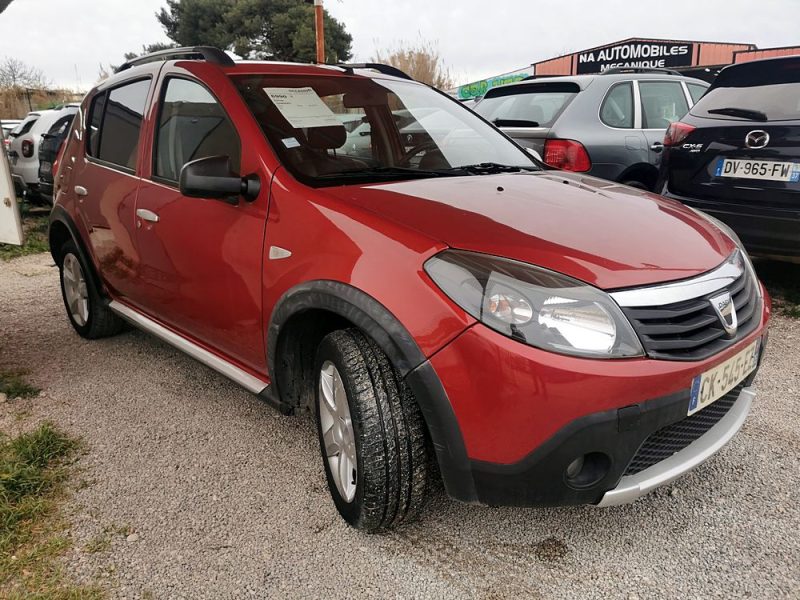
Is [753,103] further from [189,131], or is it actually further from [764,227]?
[189,131]

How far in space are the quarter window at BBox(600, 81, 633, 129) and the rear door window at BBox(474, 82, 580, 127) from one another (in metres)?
0.28

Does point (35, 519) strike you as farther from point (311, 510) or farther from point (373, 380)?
point (373, 380)

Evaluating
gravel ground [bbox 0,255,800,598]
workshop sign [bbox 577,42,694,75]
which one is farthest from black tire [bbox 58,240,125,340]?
workshop sign [bbox 577,42,694,75]

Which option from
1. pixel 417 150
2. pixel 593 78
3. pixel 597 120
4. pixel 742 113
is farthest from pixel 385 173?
pixel 593 78

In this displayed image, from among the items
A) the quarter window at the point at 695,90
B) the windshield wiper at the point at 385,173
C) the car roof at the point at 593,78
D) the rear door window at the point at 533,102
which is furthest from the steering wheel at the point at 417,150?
the quarter window at the point at 695,90

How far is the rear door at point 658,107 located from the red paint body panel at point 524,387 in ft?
13.0

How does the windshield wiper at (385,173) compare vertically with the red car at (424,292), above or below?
above

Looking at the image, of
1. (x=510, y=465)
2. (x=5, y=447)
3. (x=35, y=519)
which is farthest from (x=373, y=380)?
(x=5, y=447)

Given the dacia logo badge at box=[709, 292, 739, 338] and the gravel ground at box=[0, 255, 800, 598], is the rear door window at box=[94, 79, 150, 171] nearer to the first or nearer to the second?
the gravel ground at box=[0, 255, 800, 598]

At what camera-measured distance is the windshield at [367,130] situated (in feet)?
8.09

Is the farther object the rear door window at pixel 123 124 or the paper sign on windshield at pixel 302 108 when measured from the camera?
the rear door window at pixel 123 124

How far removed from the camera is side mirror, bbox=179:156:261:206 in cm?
226

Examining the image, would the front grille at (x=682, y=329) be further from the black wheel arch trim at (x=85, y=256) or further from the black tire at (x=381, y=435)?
the black wheel arch trim at (x=85, y=256)

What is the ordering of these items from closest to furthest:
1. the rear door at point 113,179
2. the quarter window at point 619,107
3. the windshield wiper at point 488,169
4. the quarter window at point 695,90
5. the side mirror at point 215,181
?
1. the side mirror at point 215,181
2. the windshield wiper at point 488,169
3. the rear door at point 113,179
4. the quarter window at point 619,107
5. the quarter window at point 695,90
